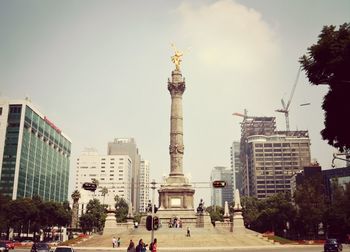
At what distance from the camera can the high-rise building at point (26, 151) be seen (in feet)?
445

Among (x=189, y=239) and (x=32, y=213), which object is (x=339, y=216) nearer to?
(x=189, y=239)

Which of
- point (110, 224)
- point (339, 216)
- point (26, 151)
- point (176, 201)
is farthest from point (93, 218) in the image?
point (339, 216)

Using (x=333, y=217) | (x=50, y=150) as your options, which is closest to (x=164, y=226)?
(x=333, y=217)

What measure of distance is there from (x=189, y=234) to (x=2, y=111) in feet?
354

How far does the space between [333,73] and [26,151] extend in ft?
450

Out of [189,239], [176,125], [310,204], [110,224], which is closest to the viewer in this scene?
[189,239]

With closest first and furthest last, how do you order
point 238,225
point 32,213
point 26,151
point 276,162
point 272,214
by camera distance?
point 238,225
point 32,213
point 272,214
point 26,151
point 276,162

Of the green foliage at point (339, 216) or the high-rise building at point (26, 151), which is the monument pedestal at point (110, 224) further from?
the high-rise building at point (26, 151)

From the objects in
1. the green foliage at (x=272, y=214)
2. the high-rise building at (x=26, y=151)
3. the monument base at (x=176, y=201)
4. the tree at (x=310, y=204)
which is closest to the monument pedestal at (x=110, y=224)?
the monument base at (x=176, y=201)

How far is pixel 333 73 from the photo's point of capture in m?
23.4

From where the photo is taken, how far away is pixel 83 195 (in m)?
197

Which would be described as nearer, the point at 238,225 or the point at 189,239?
the point at 189,239

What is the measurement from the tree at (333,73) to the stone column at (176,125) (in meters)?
47.8

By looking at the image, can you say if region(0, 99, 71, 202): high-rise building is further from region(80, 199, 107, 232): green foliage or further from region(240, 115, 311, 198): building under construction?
region(240, 115, 311, 198): building under construction
